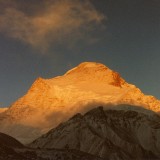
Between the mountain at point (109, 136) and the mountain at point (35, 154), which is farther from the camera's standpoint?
the mountain at point (109, 136)

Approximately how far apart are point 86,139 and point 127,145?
11680mm

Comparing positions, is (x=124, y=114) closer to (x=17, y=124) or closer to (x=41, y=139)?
(x=41, y=139)

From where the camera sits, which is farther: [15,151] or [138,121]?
[138,121]

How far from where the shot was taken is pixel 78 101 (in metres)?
195

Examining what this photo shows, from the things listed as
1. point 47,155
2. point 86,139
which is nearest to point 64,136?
point 86,139

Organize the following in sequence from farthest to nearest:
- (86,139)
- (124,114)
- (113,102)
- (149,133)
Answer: (113,102) → (124,114) → (149,133) → (86,139)

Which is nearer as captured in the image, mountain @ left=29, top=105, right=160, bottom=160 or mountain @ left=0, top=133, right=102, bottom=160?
mountain @ left=0, top=133, right=102, bottom=160

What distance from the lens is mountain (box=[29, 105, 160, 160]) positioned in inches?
4547

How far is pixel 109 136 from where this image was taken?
12694 centimetres

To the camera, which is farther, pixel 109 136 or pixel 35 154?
pixel 109 136

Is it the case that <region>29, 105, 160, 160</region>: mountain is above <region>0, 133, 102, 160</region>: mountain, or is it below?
above

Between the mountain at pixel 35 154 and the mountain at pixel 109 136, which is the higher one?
the mountain at pixel 109 136

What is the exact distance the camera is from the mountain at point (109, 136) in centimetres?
11550

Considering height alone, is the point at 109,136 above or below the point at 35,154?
above
